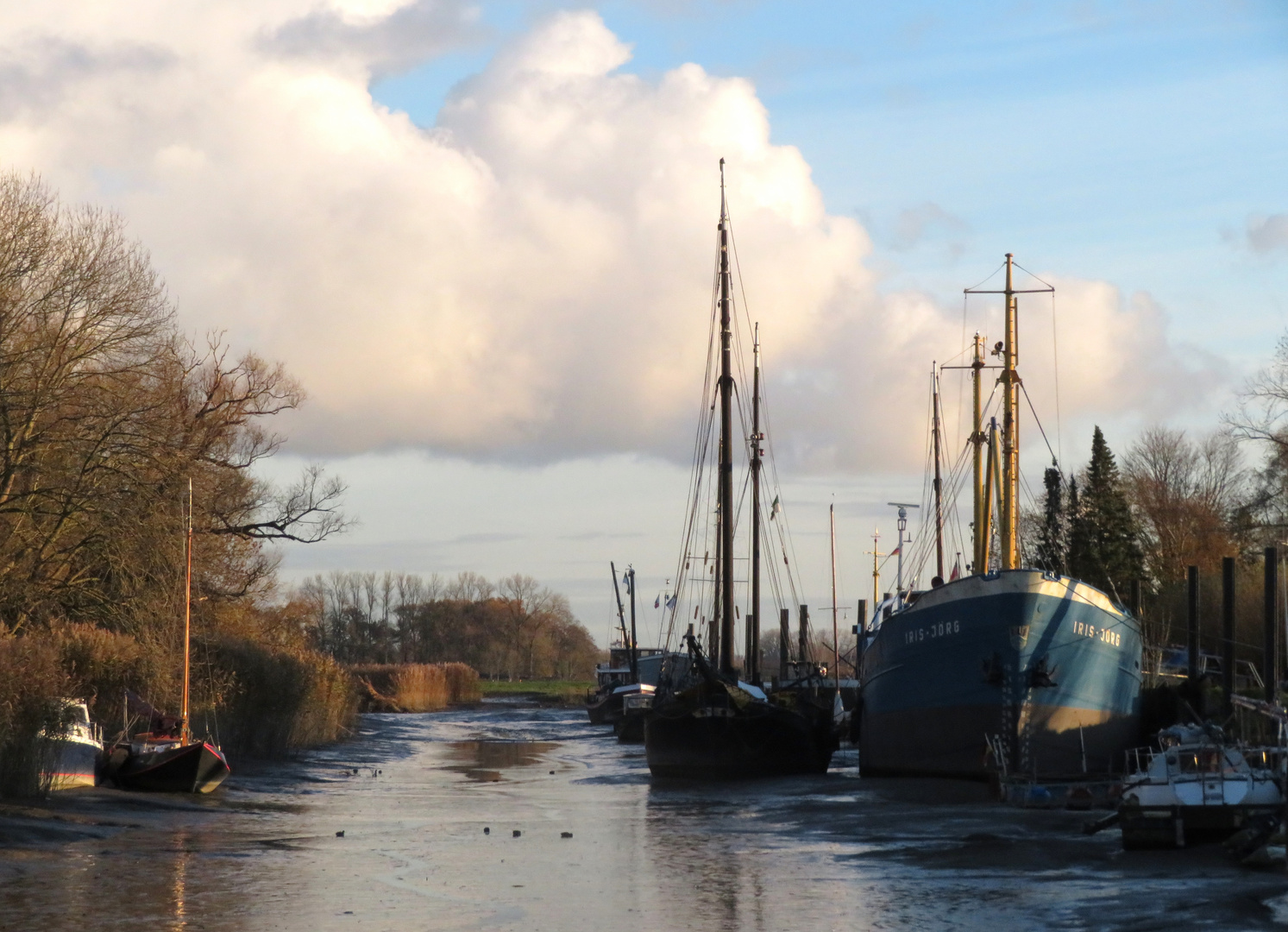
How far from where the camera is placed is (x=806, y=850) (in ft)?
74.1

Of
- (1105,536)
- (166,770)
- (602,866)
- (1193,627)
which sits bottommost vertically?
(602,866)

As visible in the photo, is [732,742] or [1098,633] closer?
[1098,633]

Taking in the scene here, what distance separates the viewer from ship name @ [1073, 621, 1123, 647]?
32.6m

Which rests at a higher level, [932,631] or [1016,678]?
[932,631]

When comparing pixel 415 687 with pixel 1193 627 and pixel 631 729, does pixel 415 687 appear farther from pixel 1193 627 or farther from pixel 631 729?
pixel 1193 627

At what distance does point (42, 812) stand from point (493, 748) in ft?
125

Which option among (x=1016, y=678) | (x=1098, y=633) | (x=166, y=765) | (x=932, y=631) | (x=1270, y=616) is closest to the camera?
(x=166, y=765)

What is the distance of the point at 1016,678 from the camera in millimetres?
31406

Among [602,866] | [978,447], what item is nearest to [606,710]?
[978,447]

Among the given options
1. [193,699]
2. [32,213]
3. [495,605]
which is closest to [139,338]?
[32,213]

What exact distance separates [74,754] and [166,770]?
8.16 ft

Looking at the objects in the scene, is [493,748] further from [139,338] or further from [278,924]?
[278,924]

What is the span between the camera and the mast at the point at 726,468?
40469 millimetres

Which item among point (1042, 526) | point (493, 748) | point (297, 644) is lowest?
point (493, 748)
